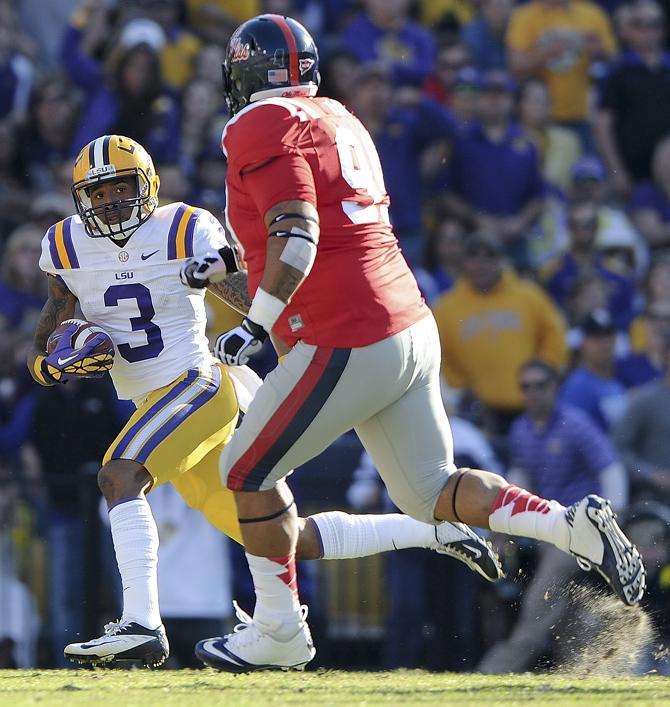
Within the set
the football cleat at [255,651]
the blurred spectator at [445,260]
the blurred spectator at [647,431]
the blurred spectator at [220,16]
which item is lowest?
the blurred spectator at [647,431]

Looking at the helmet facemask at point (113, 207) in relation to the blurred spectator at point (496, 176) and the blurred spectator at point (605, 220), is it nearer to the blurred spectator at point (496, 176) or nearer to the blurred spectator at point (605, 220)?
the blurred spectator at point (496, 176)

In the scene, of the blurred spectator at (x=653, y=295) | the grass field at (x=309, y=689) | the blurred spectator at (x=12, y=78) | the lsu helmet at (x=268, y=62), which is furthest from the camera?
the blurred spectator at (x=12, y=78)

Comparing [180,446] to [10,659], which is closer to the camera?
[180,446]

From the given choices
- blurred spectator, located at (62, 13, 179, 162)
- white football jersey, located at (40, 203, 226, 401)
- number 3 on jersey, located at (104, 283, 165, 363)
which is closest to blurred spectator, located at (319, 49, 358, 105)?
blurred spectator, located at (62, 13, 179, 162)

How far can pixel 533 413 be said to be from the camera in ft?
27.9

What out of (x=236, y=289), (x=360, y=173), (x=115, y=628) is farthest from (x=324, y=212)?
(x=115, y=628)

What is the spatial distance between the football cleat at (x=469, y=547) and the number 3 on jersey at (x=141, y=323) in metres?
1.26

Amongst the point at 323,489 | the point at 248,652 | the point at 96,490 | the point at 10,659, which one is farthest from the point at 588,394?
the point at 248,652

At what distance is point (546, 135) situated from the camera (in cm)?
1116

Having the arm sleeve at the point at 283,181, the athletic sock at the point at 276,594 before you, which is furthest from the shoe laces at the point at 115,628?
the arm sleeve at the point at 283,181

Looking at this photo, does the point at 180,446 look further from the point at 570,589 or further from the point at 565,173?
the point at 565,173

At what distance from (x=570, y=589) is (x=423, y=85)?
5065 millimetres

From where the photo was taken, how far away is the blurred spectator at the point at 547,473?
24.8ft

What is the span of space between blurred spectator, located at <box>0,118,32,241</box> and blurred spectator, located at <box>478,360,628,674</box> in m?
3.87
